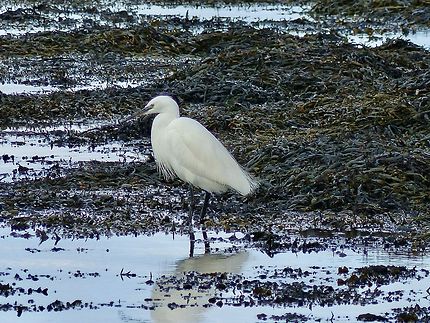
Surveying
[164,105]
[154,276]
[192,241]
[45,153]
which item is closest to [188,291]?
[154,276]

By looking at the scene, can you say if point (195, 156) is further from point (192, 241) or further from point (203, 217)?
point (192, 241)

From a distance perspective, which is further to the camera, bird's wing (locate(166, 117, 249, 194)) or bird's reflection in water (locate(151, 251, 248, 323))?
bird's wing (locate(166, 117, 249, 194))

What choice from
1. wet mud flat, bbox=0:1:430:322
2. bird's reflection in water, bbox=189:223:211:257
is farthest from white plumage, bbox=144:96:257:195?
bird's reflection in water, bbox=189:223:211:257

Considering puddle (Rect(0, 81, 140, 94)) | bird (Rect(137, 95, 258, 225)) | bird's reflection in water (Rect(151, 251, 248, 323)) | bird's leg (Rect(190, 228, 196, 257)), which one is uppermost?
puddle (Rect(0, 81, 140, 94))

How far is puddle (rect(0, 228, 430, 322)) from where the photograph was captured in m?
7.39

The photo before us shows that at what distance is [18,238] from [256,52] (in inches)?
365

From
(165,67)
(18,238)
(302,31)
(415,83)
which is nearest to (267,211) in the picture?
(18,238)

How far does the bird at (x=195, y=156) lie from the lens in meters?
10.4

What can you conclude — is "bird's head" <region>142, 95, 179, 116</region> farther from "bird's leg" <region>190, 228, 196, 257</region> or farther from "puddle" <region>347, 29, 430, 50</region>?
"puddle" <region>347, 29, 430, 50</region>

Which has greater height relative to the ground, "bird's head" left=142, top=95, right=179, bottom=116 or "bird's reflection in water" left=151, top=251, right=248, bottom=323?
"bird's head" left=142, top=95, right=179, bottom=116

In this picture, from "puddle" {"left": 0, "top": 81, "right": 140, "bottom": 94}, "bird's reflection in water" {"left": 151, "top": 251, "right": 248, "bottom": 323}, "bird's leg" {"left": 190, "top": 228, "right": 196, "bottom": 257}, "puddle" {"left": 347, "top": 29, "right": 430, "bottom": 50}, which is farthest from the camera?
"puddle" {"left": 347, "top": 29, "right": 430, "bottom": 50}

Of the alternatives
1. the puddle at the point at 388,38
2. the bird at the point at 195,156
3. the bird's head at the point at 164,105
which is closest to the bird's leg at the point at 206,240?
the bird at the point at 195,156

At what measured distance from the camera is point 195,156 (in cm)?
1052

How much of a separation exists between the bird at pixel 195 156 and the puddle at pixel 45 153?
5.65ft
